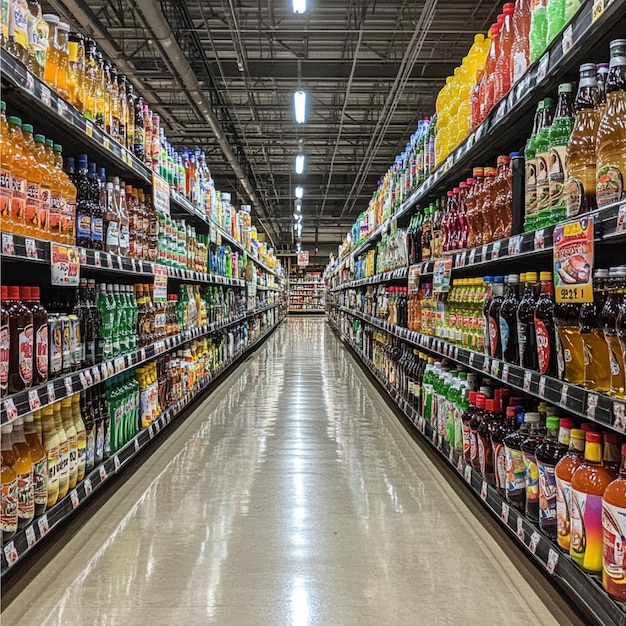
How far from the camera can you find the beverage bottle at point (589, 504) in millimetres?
1568

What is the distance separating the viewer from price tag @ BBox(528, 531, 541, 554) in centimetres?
186

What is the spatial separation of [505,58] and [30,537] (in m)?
2.63

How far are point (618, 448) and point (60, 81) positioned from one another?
2472 mm

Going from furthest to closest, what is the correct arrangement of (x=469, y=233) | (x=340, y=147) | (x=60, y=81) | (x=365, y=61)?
1. (x=340, y=147)
2. (x=365, y=61)
3. (x=469, y=233)
4. (x=60, y=81)

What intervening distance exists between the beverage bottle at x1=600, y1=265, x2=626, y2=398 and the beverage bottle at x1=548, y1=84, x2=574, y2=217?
1.32ft

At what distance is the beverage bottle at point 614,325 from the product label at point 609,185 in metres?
0.18

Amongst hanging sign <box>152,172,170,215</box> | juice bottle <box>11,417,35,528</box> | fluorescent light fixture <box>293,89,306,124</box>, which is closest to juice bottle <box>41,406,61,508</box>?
juice bottle <box>11,417,35,528</box>

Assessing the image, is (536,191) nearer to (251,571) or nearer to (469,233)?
(469,233)

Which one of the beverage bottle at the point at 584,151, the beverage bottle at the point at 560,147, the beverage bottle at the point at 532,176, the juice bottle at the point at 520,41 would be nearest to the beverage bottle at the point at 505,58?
the juice bottle at the point at 520,41

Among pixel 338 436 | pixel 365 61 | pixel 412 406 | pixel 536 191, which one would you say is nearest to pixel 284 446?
pixel 338 436

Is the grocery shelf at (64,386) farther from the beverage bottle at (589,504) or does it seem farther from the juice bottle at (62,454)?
the beverage bottle at (589,504)

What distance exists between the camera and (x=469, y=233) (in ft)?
9.53

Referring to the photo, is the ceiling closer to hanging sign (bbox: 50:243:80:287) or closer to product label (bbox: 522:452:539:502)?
hanging sign (bbox: 50:243:80:287)

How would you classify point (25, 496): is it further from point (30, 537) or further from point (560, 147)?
point (560, 147)
